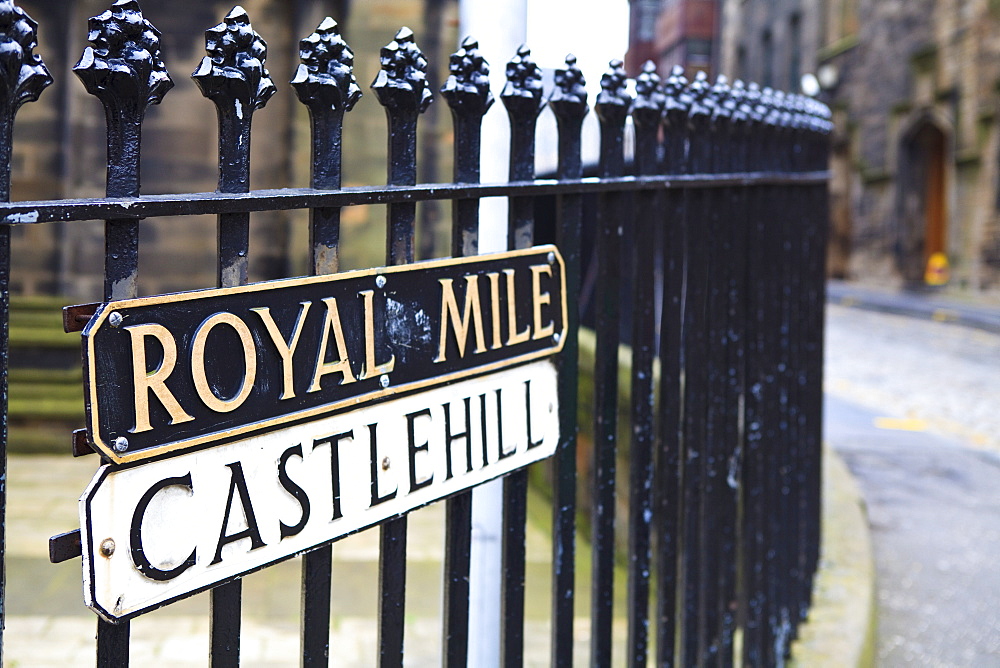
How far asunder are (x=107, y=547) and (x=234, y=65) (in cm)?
62

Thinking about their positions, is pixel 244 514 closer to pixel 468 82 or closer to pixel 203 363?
pixel 203 363

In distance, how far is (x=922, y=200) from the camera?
22.2 meters

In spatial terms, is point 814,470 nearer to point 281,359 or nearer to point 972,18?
point 281,359

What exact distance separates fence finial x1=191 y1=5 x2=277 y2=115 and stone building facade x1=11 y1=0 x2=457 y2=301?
17.5 feet

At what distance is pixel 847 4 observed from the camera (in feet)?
85.0

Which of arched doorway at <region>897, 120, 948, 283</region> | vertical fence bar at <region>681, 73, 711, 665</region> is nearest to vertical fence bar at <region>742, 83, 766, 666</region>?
vertical fence bar at <region>681, 73, 711, 665</region>

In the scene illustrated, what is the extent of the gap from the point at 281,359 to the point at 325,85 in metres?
0.39

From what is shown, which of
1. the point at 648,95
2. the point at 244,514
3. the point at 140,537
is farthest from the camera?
the point at 648,95

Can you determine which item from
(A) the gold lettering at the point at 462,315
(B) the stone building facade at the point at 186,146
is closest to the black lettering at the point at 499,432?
(A) the gold lettering at the point at 462,315

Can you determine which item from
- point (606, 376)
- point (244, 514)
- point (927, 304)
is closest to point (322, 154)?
point (244, 514)

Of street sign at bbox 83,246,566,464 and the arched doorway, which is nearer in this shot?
street sign at bbox 83,246,566,464

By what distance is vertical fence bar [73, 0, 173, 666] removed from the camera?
110cm

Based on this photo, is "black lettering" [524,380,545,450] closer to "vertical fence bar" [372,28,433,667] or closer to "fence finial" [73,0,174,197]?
"vertical fence bar" [372,28,433,667]

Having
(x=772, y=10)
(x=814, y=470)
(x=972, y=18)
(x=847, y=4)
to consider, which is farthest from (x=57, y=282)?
(x=772, y=10)
